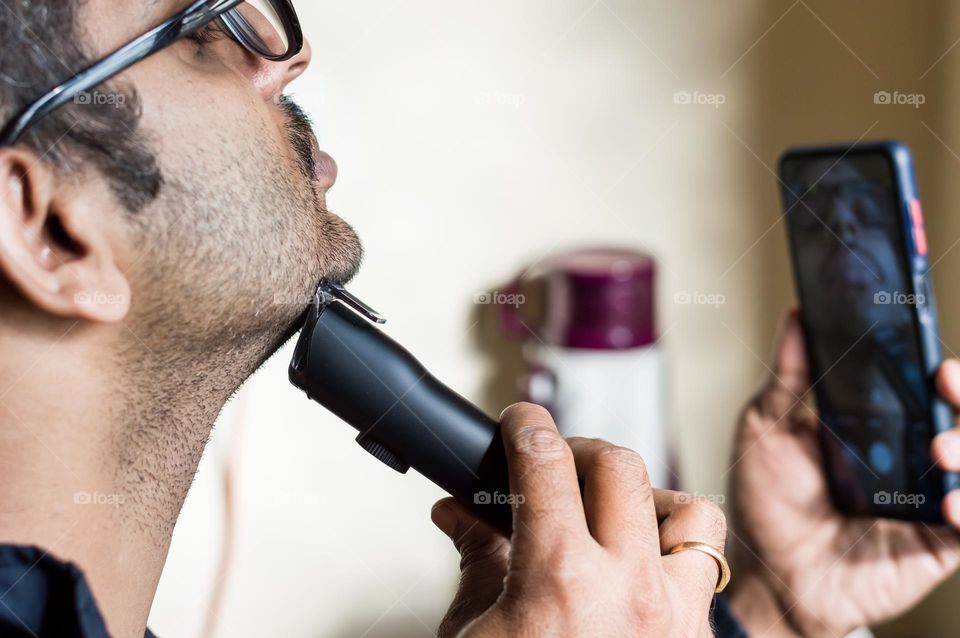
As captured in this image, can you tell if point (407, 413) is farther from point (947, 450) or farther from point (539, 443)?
point (947, 450)

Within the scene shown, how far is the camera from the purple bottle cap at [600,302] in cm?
94

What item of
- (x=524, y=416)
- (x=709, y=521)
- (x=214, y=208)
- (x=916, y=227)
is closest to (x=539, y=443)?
(x=524, y=416)

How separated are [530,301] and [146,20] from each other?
58cm

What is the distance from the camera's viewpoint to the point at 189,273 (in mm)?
514

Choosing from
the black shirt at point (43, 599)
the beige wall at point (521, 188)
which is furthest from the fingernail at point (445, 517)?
the beige wall at point (521, 188)

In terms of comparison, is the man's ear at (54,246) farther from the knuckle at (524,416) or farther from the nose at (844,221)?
the nose at (844,221)

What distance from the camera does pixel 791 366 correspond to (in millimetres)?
919

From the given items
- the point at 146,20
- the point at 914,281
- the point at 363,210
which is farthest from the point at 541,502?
the point at 363,210

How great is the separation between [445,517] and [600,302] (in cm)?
39

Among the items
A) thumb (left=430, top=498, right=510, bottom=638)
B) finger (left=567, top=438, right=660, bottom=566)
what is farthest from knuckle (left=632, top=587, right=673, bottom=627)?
thumb (left=430, top=498, right=510, bottom=638)

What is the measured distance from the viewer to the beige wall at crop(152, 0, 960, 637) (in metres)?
1.00

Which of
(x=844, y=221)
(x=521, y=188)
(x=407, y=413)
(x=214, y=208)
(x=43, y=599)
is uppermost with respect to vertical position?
(x=521, y=188)

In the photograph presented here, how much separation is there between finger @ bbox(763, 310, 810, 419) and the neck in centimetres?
60

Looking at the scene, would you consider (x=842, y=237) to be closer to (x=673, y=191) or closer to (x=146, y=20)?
(x=673, y=191)
